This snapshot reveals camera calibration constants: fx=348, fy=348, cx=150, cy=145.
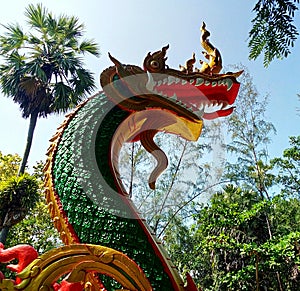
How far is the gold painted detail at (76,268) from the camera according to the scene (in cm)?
86

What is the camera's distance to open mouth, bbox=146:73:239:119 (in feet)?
4.98

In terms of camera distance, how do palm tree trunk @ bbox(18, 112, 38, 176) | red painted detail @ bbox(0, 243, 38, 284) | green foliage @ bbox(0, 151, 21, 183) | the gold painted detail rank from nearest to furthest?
the gold painted detail → red painted detail @ bbox(0, 243, 38, 284) → palm tree trunk @ bbox(18, 112, 38, 176) → green foliage @ bbox(0, 151, 21, 183)

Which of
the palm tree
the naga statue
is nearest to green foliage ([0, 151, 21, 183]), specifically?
the palm tree

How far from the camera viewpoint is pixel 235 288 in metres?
6.45

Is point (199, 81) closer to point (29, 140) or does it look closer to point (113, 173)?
point (113, 173)

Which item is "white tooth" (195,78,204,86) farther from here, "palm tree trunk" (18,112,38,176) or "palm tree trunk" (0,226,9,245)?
"palm tree trunk" (18,112,38,176)

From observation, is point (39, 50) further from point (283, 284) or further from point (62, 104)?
point (283, 284)

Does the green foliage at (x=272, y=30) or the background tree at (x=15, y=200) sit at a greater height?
the background tree at (x=15, y=200)

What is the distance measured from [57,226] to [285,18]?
4.55 ft

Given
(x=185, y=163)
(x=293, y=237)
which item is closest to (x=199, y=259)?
(x=185, y=163)

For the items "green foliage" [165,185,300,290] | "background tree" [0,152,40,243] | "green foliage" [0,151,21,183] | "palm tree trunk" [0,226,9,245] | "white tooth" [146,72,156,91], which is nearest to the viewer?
"white tooth" [146,72,156,91]

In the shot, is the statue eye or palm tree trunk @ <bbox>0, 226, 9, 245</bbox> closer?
the statue eye

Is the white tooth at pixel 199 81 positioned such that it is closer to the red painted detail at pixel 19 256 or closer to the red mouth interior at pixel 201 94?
the red mouth interior at pixel 201 94

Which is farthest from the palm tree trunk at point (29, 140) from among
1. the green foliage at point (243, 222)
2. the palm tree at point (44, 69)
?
the green foliage at point (243, 222)
